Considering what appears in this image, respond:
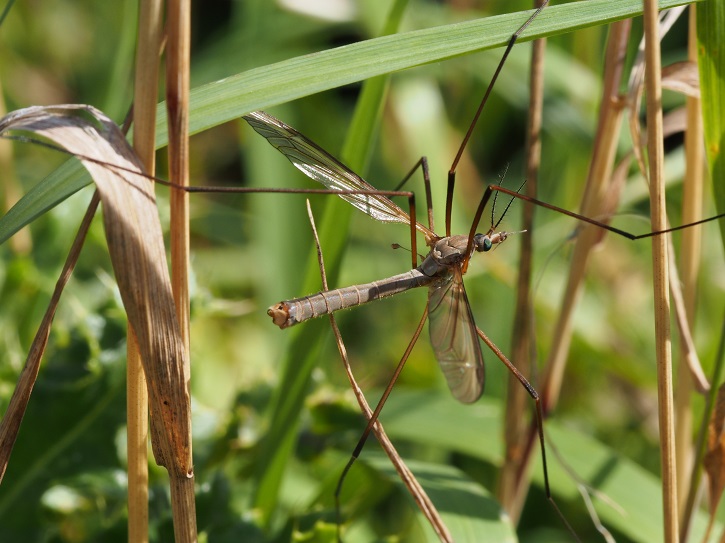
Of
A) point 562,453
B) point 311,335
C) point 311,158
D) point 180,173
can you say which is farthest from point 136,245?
point 562,453

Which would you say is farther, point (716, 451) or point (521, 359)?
point (521, 359)

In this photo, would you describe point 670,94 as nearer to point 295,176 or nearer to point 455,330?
point 295,176

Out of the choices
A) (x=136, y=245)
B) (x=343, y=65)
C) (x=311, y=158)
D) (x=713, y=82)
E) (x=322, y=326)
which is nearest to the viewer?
(x=136, y=245)

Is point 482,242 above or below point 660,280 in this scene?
above

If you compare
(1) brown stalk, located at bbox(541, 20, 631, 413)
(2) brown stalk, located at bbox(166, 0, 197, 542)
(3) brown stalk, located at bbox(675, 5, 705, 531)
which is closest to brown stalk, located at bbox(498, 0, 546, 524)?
(1) brown stalk, located at bbox(541, 20, 631, 413)

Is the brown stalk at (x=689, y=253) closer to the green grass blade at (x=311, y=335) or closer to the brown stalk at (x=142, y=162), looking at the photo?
the green grass blade at (x=311, y=335)

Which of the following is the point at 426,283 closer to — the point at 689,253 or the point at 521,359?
the point at 521,359

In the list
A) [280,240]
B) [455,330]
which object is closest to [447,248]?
[455,330]
